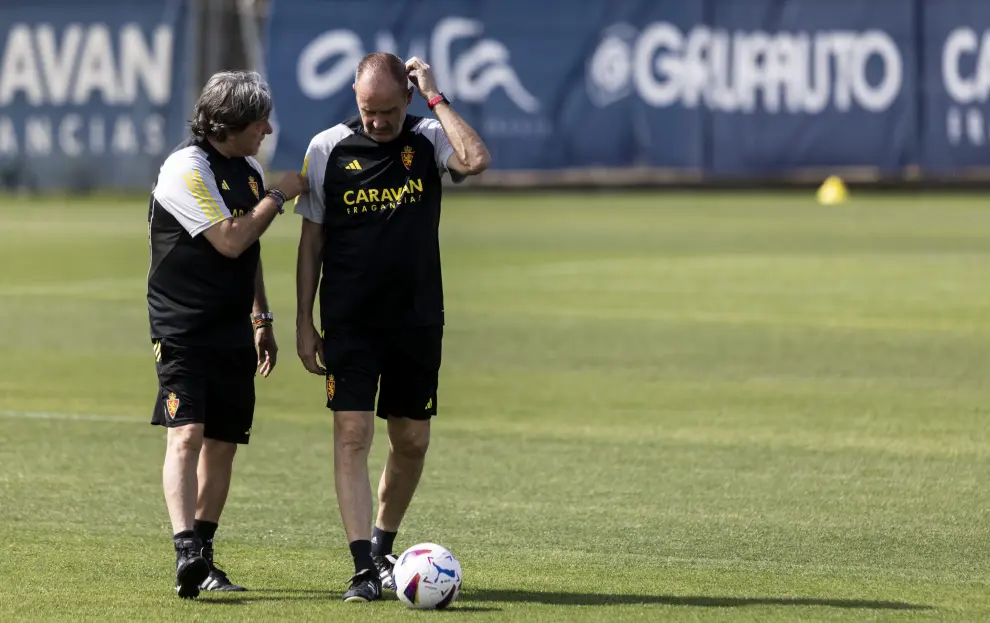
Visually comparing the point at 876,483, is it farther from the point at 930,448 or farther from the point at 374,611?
the point at 374,611

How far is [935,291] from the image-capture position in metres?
21.6

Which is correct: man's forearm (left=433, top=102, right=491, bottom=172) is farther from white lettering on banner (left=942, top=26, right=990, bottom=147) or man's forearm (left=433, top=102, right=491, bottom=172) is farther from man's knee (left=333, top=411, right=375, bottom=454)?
white lettering on banner (left=942, top=26, right=990, bottom=147)

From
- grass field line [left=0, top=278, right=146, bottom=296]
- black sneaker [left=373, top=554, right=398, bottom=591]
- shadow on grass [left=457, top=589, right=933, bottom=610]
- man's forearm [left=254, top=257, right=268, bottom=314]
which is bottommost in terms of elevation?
grass field line [left=0, top=278, right=146, bottom=296]

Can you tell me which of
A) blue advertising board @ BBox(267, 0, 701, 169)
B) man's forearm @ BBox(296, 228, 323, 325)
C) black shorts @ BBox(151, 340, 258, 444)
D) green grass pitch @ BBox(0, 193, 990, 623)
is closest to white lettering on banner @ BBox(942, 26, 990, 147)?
blue advertising board @ BBox(267, 0, 701, 169)

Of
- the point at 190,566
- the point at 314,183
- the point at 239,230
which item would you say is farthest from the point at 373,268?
the point at 190,566

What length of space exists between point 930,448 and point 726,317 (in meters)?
7.88

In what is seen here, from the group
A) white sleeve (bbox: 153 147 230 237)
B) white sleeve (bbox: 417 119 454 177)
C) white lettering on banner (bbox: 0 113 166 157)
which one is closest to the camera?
white sleeve (bbox: 153 147 230 237)

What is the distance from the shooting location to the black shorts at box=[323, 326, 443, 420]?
7.18 metres

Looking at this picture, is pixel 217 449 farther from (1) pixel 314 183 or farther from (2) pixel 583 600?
(2) pixel 583 600

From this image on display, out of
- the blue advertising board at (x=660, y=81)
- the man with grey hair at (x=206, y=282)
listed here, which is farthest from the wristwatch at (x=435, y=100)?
the blue advertising board at (x=660, y=81)

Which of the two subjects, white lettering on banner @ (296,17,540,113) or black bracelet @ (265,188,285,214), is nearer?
black bracelet @ (265,188,285,214)

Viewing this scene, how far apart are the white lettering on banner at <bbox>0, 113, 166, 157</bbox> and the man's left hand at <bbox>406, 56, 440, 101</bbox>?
38.8m

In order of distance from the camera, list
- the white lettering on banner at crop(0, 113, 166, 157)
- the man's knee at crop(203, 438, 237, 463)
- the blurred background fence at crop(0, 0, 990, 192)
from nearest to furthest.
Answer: the man's knee at crop(203, 438, 237, 463), the blurred background fence at crop(0, 0, 990, 192), the white lettering on banner at crop(0, 113, 166, 157)

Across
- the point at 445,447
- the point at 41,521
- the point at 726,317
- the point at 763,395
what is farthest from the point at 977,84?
the point at 41,521
